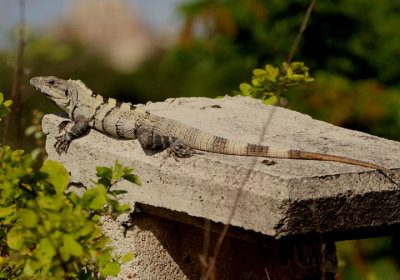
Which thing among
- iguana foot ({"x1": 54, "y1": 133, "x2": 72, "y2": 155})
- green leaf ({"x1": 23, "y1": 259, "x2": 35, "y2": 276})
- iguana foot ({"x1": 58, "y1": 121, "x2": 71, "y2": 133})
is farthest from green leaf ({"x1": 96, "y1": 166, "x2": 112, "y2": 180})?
iguana foot ({"x1": 58, "y1": 121, "x2": 71, "y2": 133})

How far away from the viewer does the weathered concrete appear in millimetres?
3430

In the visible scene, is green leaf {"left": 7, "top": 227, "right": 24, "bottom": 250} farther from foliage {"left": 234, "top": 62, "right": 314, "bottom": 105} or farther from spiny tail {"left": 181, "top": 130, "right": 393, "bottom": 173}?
foliage {"left": 234, "top": 62, "right": 314, "bottom": 105}

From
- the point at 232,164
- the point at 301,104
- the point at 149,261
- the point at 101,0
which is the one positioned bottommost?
the point at 149,261

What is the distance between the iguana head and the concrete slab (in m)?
0.39

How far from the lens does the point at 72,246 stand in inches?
112

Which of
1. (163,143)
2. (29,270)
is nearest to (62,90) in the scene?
(163,143)

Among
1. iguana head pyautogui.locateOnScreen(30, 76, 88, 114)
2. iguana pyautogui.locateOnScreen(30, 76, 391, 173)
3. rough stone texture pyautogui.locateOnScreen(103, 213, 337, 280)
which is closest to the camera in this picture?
iguana pyautogui.locateOnScreen(30, 76, 391, 173)

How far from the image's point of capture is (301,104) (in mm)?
10469

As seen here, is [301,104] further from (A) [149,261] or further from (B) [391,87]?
(A) [149,261]

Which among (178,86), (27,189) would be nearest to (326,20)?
(178,86)

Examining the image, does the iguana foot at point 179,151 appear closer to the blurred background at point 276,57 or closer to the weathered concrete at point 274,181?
the weathered concrete at point 274,181

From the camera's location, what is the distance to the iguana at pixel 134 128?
393 centimetres

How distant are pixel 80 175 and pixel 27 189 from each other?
1.35 meters

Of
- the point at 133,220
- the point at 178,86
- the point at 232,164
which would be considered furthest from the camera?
the point at 178,86
